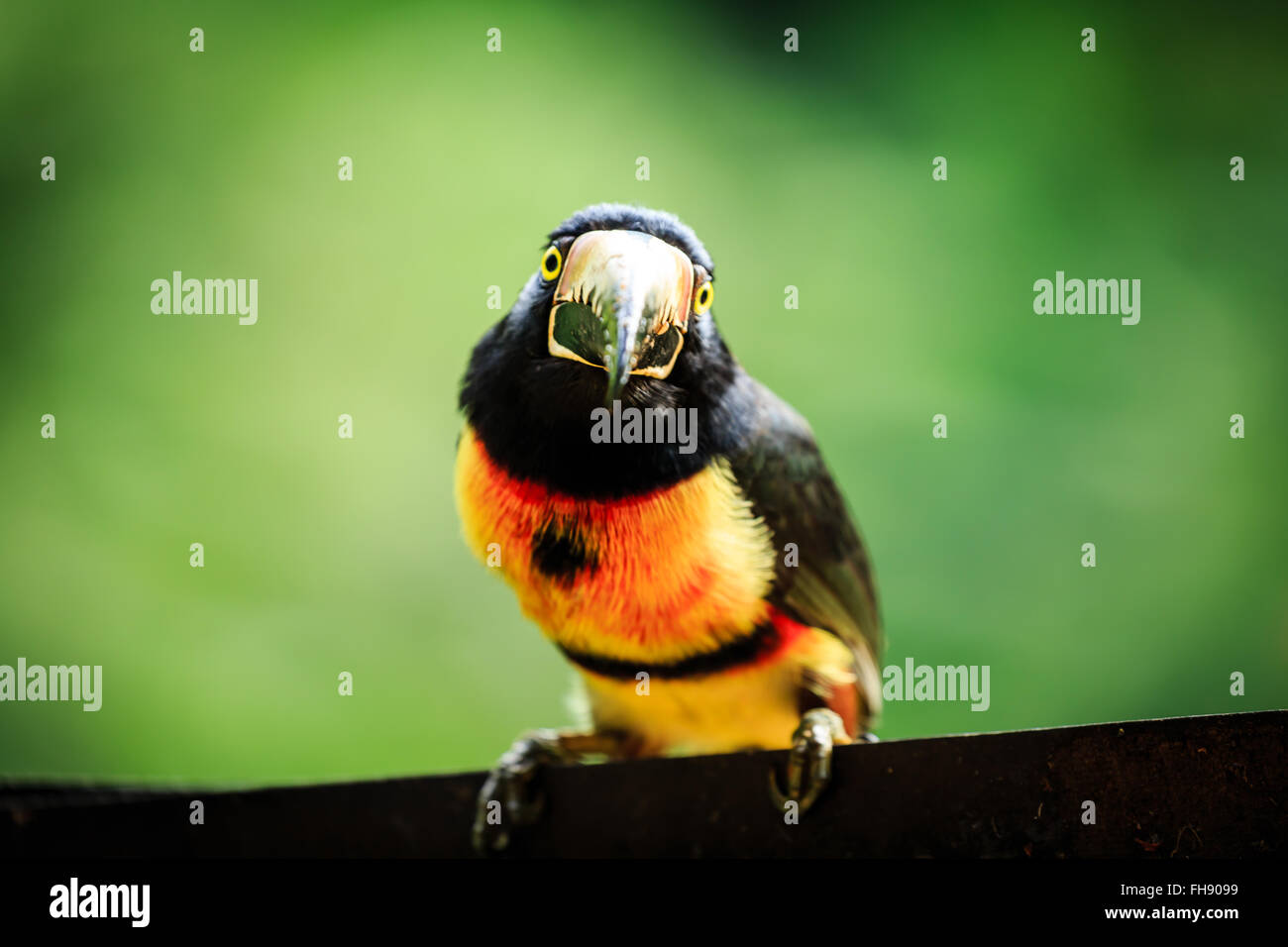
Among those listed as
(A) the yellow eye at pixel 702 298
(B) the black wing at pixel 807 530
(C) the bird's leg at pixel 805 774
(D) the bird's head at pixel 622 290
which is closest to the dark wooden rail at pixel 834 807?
(C) the bird's leg at pixel 805 774

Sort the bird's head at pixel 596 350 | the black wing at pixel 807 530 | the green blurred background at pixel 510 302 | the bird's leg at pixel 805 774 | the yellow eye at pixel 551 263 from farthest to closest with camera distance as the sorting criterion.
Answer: the green blurred background at pixel 510 302
the black wing at pixel 807 530
the yellow eye at pixel 551 263
the bird's head at pixel 596 350
the bird's leg at pixel 805 774

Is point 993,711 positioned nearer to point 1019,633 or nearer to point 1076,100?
point 1019,633

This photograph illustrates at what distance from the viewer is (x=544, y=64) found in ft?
16.8

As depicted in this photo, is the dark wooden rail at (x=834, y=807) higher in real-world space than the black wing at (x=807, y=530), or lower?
lower

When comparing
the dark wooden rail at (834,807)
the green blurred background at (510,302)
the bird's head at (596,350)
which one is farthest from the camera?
the green blurred background at (510,302)

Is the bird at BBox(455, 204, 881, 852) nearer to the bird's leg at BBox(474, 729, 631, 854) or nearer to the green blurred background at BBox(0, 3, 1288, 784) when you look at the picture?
the bird's leg at BBox(474, 729, 631, 854)

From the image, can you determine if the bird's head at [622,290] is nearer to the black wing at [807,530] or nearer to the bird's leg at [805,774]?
the black wing at [807,530]

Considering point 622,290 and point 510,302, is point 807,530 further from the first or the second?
point 510,302

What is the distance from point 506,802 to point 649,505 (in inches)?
30.2

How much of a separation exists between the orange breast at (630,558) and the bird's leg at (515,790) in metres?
0.35

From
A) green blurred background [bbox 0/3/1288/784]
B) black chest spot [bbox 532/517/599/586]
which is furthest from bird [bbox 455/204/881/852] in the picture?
green blurred background [bbox 0/3/1288/784]

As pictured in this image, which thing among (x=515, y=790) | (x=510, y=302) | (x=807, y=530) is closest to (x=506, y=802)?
(x=515, y=790)

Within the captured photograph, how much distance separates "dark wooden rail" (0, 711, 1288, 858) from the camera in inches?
61.0

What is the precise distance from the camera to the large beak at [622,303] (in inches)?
82.0
